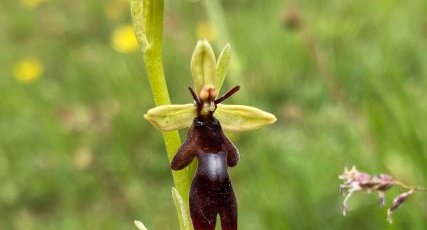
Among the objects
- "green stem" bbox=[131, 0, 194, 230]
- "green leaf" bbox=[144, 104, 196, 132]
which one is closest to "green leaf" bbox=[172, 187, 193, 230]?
"green stem" bbox=[131, 0, 194, 230]

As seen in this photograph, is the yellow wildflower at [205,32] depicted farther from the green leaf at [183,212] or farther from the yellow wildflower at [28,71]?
the green leaf at [183,212]

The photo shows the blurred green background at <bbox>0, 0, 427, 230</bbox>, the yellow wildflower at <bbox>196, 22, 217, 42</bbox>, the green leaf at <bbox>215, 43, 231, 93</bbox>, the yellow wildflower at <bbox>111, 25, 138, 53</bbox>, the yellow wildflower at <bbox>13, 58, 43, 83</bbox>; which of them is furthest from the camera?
the yellow wildflower at <bbox>13, 58, 43, 83</bbox>

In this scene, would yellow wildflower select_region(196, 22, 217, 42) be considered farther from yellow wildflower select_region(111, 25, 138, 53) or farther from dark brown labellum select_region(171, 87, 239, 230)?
dark brown labellum select_region(171, 87, 239, 230)

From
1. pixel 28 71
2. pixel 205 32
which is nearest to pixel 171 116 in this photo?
pixel 205 32

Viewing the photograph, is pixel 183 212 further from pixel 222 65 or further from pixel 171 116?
pixel 222 65

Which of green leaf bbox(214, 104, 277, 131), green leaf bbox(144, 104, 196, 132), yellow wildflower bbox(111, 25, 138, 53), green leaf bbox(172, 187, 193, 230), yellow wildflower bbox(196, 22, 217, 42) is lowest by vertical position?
yellow wildflower bbox(196, 22, 217, 42)
